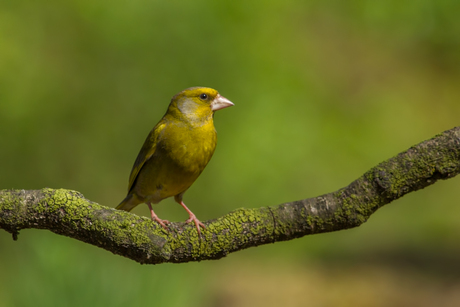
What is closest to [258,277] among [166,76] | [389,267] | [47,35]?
[389,267]

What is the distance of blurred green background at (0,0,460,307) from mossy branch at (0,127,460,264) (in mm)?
3371

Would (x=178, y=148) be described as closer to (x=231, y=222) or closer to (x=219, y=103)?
(x=219, y=103)

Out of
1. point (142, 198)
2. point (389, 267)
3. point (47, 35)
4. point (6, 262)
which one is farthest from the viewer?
point (389, 267)

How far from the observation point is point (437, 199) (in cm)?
771

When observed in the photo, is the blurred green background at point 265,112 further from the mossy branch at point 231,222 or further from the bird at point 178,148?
the mossy branch at point 231,222

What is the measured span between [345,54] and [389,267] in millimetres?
3195

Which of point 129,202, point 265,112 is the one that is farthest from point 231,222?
point 265,112

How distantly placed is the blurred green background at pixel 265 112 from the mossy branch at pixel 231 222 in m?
3.37

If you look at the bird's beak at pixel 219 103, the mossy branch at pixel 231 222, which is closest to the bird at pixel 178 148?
the bird's beak at pixel 219 103

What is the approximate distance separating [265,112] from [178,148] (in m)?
3.46

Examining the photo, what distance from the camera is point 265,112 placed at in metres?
7.17

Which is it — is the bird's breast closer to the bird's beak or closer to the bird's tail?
the bird's beak

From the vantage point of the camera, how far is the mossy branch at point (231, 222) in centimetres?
258

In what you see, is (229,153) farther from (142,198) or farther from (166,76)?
(142,198)
